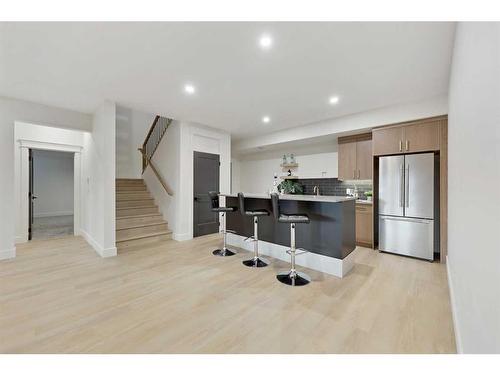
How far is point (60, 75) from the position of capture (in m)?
2.94

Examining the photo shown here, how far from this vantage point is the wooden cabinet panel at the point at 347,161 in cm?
490

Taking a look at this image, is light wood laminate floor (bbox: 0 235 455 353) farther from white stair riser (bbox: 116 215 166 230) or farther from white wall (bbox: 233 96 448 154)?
white wall (bbox: 233 96 448 154)

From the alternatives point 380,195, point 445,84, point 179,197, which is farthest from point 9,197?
point 445,84

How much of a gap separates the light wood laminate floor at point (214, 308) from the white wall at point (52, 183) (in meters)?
6.65

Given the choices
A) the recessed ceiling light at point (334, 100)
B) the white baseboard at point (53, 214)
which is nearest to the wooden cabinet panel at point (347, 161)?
the recessed ceiling light at point (334, 100)

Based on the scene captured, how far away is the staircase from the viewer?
184 inches

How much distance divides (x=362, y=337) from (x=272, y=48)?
9.33 ft

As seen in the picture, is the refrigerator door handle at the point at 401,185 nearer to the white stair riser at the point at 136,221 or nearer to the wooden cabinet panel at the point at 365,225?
the wooden cabinet panel at the point at 365,225

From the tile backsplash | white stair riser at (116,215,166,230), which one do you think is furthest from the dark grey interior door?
the tile backsplash

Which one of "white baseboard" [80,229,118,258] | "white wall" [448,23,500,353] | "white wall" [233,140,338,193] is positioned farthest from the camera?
"white wall" [233,140,338,193]

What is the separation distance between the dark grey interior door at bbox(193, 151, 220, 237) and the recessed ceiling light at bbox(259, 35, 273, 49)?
11.2ft

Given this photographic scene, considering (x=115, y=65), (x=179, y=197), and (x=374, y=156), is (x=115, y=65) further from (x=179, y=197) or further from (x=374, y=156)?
(x=374, y=156)

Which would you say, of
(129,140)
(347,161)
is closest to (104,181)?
(129,140)

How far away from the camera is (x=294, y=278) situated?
9.44 ft
